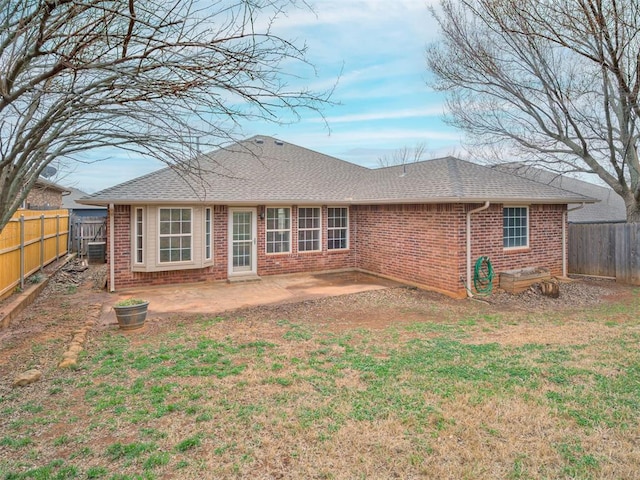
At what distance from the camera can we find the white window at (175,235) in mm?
10688

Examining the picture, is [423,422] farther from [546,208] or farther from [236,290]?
[546,208]

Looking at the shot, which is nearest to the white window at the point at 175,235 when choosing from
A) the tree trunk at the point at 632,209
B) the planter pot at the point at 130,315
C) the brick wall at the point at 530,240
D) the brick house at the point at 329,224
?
the brick house at the point at 329,224

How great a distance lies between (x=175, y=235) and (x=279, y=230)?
10.9 feet

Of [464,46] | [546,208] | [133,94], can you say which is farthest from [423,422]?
[464,46]

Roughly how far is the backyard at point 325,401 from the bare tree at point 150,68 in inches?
94.7

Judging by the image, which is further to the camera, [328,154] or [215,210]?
[328,154]

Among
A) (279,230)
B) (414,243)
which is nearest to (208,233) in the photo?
(279,230)

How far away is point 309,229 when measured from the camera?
13.2 meters

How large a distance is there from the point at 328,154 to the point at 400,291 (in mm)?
9025

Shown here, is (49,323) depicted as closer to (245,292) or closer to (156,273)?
(156,273)

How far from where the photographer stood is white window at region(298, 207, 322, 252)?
1304 centimetres

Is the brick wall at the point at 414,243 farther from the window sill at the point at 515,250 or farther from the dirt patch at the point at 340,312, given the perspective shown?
the window sill at the point at 515,250

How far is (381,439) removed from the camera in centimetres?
340

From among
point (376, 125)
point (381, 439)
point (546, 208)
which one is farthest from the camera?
point (376, 125)
